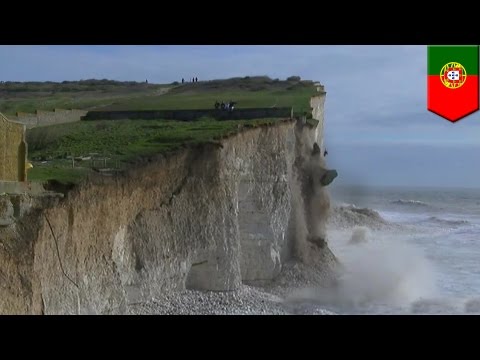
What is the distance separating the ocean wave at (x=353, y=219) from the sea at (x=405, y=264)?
7 centimetres

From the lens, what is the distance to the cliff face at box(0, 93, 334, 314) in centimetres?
1252

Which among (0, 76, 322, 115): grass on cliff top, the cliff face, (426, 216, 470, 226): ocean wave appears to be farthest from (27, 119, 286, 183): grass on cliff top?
(426, 216, 470, 226): ocean wave

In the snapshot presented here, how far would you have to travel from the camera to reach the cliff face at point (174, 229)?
12.5 m

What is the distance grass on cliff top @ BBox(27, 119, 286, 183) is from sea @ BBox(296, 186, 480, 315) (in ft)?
19.8

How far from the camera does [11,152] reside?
13.2m

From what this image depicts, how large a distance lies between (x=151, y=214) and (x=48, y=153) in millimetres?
5314

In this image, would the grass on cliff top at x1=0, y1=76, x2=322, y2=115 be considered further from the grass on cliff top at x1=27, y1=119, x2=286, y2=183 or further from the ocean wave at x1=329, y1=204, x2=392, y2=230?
the ocean wave at x1=329, y1=204, x2=392, y2=230

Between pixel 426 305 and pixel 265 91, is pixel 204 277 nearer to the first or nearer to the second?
pixel 426 305

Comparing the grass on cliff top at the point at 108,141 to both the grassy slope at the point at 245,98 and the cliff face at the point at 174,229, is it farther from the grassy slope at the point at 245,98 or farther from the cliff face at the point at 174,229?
the grassy slope at the point at 245,98

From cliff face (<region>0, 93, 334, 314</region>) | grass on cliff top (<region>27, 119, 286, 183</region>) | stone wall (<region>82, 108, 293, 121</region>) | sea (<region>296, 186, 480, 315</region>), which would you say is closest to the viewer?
cliff face (<region>0, 93, 334, 314</region>)

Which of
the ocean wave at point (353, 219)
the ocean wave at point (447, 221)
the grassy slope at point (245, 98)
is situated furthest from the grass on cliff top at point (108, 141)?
the ocean wave at point (447, 221)

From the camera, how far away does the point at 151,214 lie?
1728 centimetres

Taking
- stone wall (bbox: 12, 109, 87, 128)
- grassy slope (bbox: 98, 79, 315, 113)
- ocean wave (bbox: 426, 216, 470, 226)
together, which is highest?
grassy slope (bbox: 98, 79, 315, 113)
